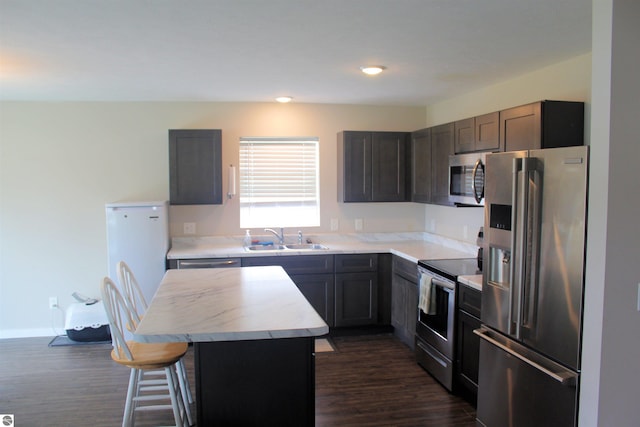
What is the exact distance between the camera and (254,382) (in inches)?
85.7

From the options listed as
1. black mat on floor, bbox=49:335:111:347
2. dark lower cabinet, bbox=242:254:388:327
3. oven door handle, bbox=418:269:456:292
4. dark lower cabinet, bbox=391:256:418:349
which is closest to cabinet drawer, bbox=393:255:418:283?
dark lower cabinet, bbox=391:256:418:349

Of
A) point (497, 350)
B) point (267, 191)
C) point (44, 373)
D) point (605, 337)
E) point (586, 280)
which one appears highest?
point (267, 191)

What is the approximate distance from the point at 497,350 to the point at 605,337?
2.41ft

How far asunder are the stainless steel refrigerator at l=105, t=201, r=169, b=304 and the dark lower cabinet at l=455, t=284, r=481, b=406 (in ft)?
8.76

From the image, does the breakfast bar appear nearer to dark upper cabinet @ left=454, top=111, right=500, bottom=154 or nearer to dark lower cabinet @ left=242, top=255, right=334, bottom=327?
dark upper cabinet @ left=454, top=111, right=500, bottom=154

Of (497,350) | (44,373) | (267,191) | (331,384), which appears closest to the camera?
(497,350)

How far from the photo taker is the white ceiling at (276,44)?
2359mm

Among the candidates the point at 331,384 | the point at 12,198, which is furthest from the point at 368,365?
the point at 12,198

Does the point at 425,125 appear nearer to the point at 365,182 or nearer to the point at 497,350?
the point at 365,182

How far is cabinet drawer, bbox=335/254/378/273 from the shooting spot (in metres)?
4.70

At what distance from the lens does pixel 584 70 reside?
3.16m

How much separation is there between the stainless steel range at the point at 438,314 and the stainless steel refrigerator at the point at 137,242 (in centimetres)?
236

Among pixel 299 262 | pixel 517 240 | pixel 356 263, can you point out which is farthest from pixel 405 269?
pixel 517 240

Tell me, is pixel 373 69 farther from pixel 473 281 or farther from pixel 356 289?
pixel 356 289
